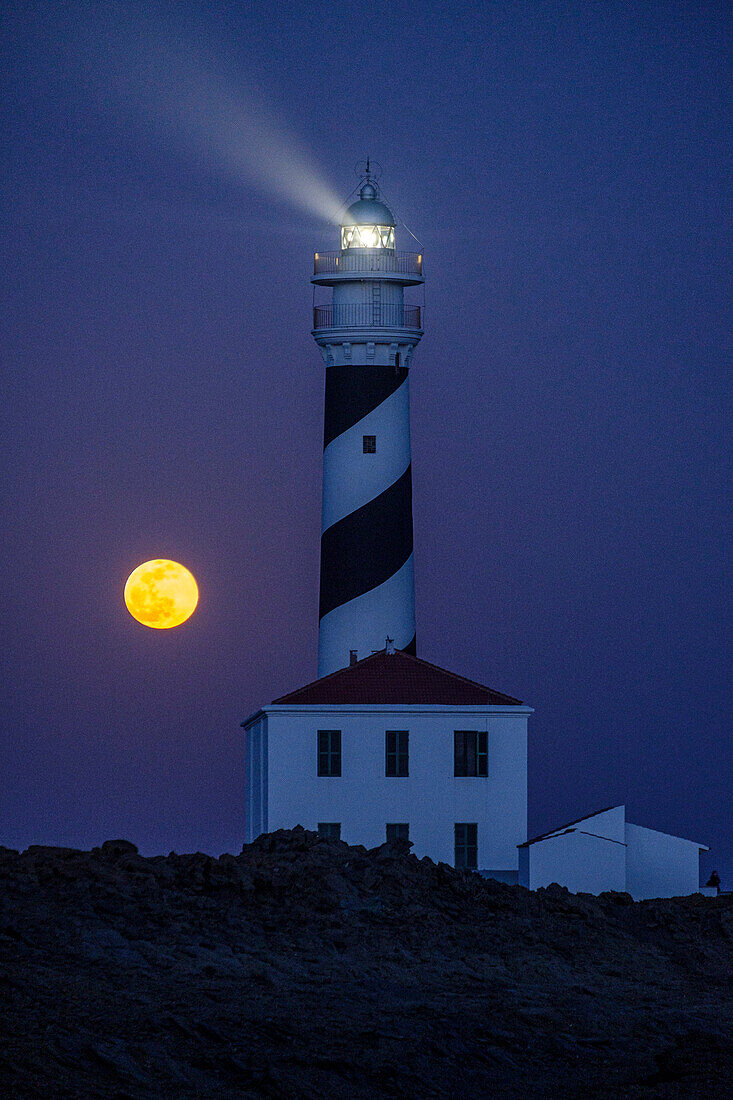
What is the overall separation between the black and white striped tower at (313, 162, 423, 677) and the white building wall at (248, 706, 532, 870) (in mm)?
2977

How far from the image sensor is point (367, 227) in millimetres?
36375

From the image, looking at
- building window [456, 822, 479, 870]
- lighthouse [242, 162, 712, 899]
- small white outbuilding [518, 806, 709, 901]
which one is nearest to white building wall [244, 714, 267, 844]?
lighthouse [242, 162, 712, 899]

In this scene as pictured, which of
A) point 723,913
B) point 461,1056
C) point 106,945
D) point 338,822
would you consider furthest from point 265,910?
point 338,822

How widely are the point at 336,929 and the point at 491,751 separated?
10844mm

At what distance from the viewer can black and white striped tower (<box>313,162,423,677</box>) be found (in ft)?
115

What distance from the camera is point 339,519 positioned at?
35.4 m

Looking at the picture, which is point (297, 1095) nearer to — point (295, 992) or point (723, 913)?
point (295, 992)

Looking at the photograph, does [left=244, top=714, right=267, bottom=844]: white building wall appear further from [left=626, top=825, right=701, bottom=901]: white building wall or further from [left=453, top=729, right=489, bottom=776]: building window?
[left=626, top=825, right=701, bottom=901]: white building wall

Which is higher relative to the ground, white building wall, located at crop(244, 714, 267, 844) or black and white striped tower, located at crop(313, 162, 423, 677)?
black and white striped tower, located at crop(313, 162, 423, 677)

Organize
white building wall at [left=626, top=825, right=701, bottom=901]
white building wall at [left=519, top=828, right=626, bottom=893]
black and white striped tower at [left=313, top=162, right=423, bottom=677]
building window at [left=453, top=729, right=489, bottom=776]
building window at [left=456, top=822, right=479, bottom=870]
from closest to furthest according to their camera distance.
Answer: white building wall at [left=519, top=828, right=626, bottom=893], white building wall at [left=626, top=825, right=701, bottom=901], building window at [left=456, top=822, right=479, bottom=870], building window at [left=453, top=729, right=489, bottom=776], black and white striped tower at [left=313, top=162, right=423, bottom=677]

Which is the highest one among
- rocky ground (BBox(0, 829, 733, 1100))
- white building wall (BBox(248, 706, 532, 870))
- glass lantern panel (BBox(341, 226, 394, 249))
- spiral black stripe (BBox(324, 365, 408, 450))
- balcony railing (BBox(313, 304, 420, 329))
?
glass lantern panel (BBox(341, 226, 394, 249))

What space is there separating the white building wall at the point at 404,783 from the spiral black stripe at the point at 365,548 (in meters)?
3.46

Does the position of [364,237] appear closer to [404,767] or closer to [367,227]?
[367,227]

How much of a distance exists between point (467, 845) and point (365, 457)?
23.2ft
